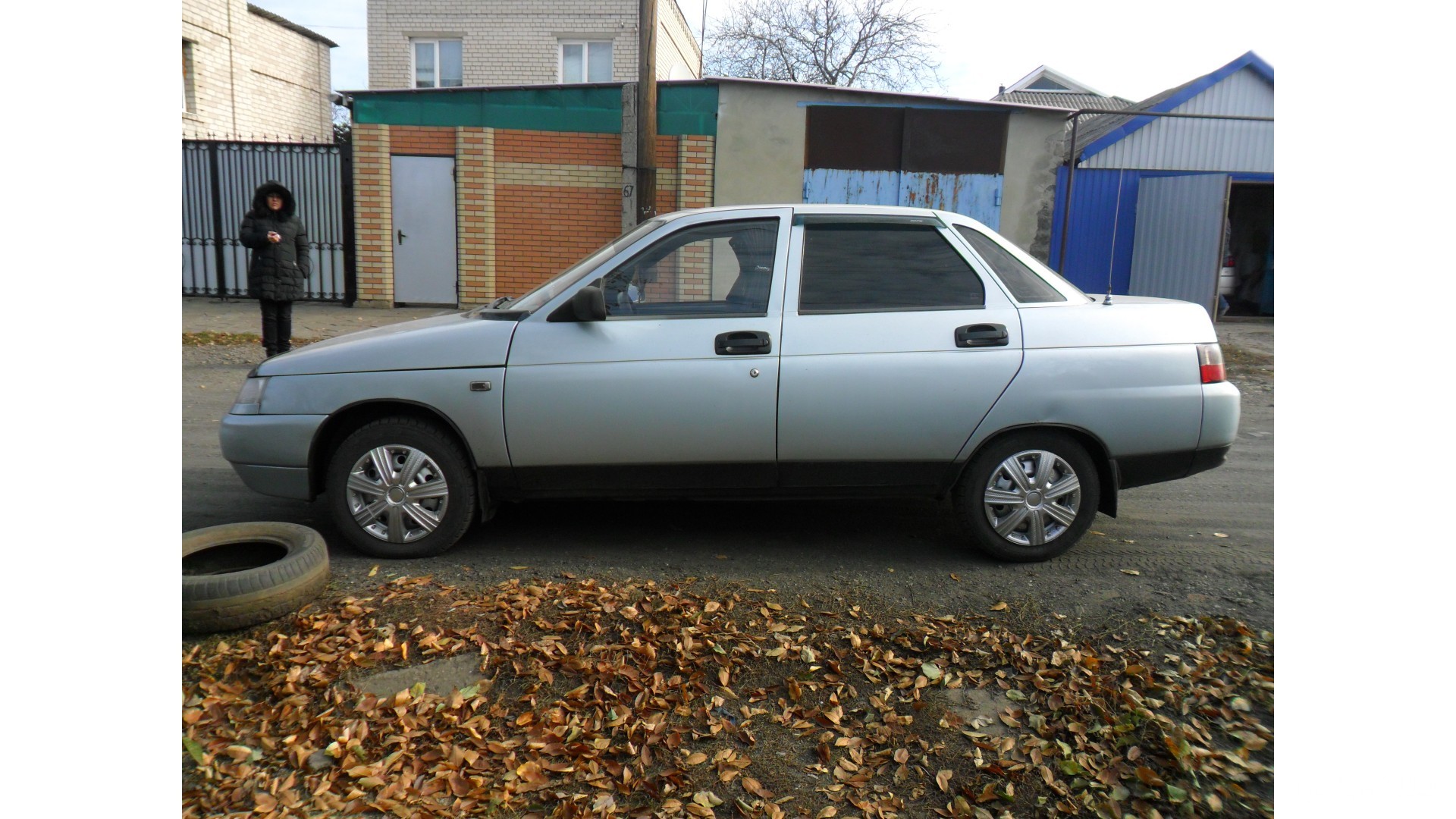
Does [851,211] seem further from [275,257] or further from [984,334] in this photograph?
[275,257]

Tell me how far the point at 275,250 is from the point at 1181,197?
43.7ft

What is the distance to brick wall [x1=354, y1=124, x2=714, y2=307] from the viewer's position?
14578mm

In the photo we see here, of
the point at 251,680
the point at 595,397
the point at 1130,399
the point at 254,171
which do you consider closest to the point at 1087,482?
the point at 1130,399

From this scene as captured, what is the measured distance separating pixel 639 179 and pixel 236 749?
8.83 m

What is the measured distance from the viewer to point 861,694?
3.47 metres

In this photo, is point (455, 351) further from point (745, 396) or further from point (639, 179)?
point (639, 179)

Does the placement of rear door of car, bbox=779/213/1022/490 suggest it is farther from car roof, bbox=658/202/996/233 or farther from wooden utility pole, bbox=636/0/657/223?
wooden utility pole, bbox=636/0/657/223

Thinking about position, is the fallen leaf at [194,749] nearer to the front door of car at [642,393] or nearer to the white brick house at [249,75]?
the front door of car at [642,393]

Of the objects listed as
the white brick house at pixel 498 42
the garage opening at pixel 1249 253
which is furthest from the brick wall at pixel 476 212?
the garage opening at pixel 1249 253

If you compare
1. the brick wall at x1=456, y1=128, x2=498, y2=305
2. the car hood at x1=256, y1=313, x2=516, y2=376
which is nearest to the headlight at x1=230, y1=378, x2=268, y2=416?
the car hood at x1=256, y1=313, x2=516, y2=376

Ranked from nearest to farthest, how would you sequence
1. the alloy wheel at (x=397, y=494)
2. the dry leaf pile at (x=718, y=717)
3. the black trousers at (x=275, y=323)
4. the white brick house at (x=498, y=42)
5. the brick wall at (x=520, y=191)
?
the dry leaf pile at (x=718, y=717) → the alloy wheel at (x=397, y=494) → the black trousers at (x=275, y=323) → the brick wall at (x=520, y=191) → the white brick house at (x=498, y=42)

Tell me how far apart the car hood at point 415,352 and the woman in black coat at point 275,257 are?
5.27 metres

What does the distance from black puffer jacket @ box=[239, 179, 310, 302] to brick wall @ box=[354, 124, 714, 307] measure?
5.18 m

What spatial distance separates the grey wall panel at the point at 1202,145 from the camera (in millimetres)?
18078
